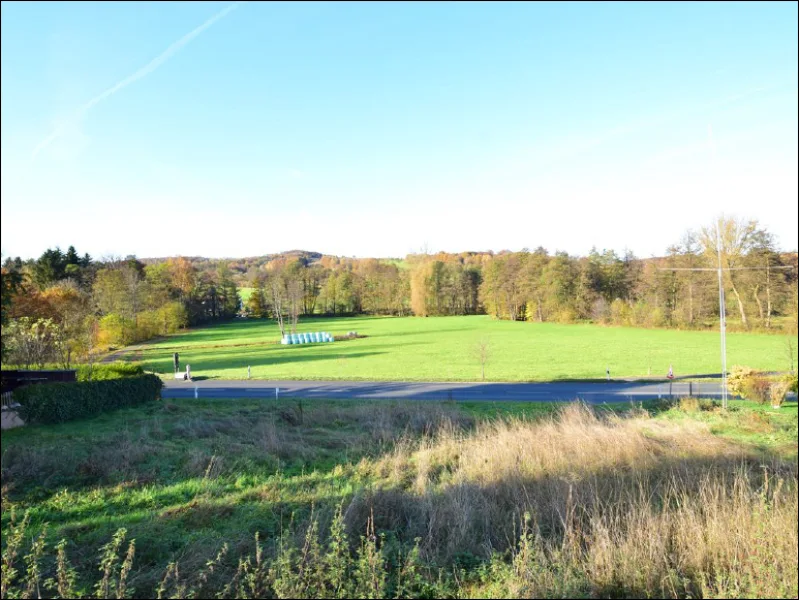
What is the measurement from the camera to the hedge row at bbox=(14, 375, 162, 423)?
1262 centimetres

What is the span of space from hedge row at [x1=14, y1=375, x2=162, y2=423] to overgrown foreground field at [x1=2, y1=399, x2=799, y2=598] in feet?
5.29

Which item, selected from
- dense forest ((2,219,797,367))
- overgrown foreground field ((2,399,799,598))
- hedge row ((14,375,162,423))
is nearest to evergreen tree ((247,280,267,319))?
dense forest ((2,219,797,367))

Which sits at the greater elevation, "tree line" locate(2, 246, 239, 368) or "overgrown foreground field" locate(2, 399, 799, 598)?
"tree line" locate(2, 246, 239, 368)

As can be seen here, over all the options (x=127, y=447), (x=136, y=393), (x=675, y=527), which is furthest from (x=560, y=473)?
(x=136, y=393)

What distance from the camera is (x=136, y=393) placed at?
17.1 m

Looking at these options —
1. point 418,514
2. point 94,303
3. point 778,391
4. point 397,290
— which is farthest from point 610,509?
point 397,290

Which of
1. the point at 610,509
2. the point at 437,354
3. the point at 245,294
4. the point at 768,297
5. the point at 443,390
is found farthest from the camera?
the point at 245,294

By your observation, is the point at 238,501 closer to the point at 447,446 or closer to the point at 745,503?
the point at 447,446

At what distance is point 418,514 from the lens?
585 centimetres

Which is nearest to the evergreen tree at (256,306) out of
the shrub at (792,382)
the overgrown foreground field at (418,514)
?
the overgrown foreground field at (418,514)

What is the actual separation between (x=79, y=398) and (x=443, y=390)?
13.1m

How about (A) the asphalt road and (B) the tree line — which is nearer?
(B) the tree line

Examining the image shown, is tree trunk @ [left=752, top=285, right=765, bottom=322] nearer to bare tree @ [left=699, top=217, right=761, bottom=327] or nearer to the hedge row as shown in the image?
bare tree @ [left=699, top=217, right=761, bottom=327]

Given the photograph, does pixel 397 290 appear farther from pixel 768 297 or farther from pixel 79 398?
pixel 768 297
